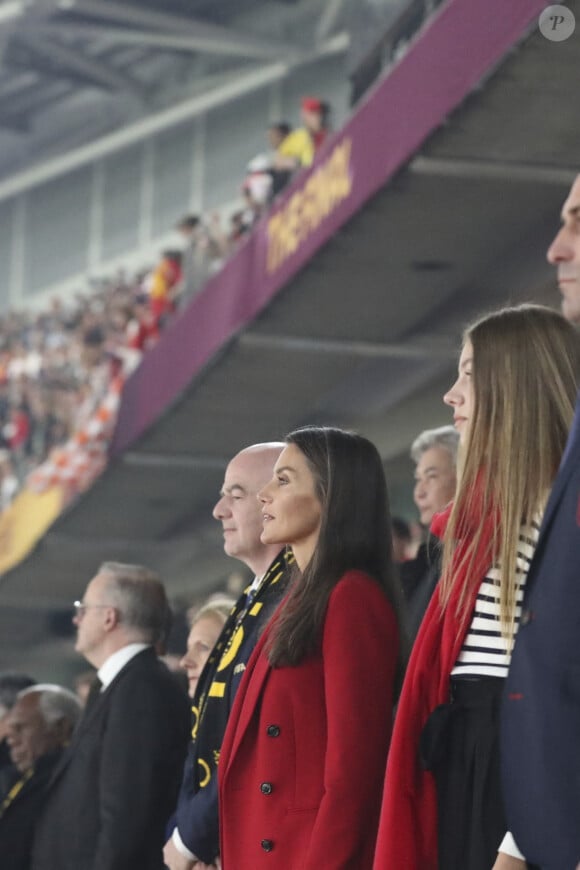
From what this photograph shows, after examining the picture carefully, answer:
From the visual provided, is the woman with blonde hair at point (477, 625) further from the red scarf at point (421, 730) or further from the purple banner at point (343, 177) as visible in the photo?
the purple banner at point (343, 177)

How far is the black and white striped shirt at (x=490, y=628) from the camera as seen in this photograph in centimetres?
269

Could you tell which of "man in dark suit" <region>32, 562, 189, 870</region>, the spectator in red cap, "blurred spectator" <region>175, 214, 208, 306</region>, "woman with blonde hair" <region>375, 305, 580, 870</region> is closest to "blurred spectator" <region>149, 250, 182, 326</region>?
"blurred spectator" <region>175, 214, 208, 306</region>

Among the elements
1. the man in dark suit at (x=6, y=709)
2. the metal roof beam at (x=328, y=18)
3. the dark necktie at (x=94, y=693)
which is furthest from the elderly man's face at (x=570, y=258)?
the metal roof beam at (x=328, y=18)

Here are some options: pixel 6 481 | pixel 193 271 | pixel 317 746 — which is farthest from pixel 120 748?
pixel 6 481

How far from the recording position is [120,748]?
14.5ft

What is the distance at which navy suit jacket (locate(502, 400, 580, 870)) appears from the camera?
2.25 meters

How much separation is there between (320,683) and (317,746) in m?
0.12

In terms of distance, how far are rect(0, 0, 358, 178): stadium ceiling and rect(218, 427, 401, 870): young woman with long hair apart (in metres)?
14.9

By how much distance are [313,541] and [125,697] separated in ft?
4.42

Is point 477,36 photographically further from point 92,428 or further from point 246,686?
point 92,428

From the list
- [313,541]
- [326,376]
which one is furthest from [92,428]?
[313,541]

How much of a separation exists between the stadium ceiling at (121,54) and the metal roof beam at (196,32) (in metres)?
0.01

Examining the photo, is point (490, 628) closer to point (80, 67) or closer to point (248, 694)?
point (248, 694)

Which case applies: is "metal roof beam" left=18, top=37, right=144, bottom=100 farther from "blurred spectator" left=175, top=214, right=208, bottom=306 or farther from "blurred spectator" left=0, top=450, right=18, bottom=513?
"blurred spectator" left=175, top=214, right=208, bottom=306
